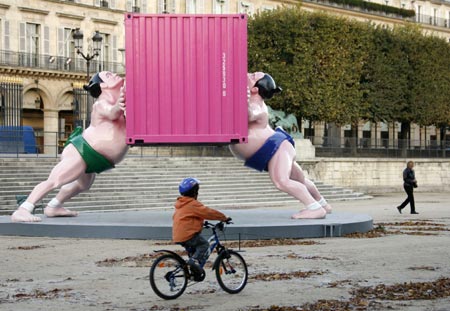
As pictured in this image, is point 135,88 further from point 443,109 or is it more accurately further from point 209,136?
point 443,109

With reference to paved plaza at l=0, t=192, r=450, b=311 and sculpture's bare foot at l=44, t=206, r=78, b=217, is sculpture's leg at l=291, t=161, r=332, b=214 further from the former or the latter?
sculpture's bare foot at l=44, t=206, r=78, b=217

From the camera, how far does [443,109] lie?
181 feet

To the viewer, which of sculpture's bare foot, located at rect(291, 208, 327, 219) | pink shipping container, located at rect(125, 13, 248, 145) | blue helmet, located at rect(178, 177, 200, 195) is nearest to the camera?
blue helmet, located at rect(178, 177, 200, 195)

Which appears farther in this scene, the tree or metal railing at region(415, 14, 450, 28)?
metal railing at region(415, 14, 450, 28)

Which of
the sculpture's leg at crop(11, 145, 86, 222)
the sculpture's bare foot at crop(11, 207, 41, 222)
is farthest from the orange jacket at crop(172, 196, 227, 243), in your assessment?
the sculpture's bare foot at crop(11, 207, 41, 222)

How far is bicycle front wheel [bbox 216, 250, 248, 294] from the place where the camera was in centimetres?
1073

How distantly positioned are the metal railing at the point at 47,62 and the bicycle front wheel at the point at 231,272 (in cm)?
4114

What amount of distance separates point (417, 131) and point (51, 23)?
34.5 m

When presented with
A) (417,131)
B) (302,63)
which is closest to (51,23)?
(302,63)

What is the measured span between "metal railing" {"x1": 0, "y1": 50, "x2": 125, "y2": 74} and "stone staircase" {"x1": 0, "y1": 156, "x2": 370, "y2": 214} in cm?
1659

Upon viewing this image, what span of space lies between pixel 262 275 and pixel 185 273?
2096 millimetres

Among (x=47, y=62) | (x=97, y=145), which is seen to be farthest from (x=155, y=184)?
(x=47, y=62)

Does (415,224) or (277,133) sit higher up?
(277,133)

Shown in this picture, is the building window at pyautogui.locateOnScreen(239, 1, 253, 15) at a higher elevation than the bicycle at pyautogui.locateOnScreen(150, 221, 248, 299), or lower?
higher
